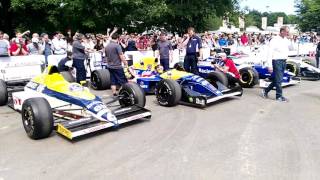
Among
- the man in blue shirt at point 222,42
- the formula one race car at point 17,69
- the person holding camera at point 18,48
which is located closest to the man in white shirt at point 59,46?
the person holding camera at point 18,48

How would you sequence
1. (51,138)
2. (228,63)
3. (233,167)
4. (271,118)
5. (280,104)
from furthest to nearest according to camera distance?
(228,63) < (280,104) < (271,118) < (51,138) < (233,167)

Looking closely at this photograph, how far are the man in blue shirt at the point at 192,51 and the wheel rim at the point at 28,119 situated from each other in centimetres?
576

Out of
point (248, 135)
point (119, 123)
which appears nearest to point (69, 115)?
point (119, 123)

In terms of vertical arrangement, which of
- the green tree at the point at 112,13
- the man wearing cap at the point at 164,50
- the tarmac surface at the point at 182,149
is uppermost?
the green tree at the point at 112,13

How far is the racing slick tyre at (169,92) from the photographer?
8.71m

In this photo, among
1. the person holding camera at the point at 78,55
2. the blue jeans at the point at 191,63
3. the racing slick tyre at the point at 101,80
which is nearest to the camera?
the person holding camera at the point at 78,55

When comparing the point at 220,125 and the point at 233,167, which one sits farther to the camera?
the point at 220,125

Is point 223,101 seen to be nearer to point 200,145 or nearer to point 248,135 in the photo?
point 248,135

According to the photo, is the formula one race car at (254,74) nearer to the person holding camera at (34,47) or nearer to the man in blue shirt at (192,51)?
the man in blue shirt at (192,51)

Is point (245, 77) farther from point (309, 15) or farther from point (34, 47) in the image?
point (309, 15)

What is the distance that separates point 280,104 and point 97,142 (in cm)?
489

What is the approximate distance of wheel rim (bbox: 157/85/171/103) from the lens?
887cm

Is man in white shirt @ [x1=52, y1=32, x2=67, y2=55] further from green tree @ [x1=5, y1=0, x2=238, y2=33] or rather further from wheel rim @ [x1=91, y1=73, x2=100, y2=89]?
green tree @ [x1=5, y1=0, x2=238, y2=33]

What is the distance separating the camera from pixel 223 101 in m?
9.68
